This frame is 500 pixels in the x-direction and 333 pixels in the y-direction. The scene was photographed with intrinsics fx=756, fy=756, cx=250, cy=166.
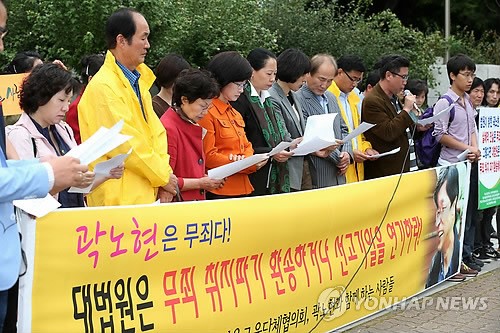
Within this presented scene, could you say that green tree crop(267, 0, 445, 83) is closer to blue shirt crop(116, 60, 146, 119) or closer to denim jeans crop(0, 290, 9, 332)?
blue shirt crop(116, 60, 146, 119)

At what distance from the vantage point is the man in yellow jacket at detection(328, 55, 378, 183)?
6.90 meters

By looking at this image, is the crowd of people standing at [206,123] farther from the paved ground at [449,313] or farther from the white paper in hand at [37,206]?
the paved ground at [449,313]

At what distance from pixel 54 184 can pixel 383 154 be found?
3.98 meters

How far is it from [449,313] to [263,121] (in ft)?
6.84

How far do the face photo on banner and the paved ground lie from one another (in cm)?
15

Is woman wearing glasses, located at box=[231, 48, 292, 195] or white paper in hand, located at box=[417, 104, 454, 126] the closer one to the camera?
woman wearing glasses, located at box=[231, 48, 292, 195]

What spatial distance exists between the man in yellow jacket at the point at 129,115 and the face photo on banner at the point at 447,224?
2683 millimetres

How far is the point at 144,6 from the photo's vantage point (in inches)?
435


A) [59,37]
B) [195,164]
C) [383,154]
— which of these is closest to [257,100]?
[195,164]

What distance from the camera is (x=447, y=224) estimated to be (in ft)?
21.7

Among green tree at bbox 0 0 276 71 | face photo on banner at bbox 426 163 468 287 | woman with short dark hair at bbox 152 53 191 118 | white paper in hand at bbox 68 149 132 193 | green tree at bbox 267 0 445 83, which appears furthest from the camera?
green tree at bbox 267 0 445 83

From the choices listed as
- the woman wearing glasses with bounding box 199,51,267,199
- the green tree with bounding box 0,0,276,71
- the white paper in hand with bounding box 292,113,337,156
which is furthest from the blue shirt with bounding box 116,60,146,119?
the green tree with bounding box 0,0,276,71

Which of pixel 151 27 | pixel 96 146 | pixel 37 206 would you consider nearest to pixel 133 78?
pixel 96 146

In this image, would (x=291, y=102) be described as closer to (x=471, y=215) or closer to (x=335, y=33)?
(x=471, y=215)
